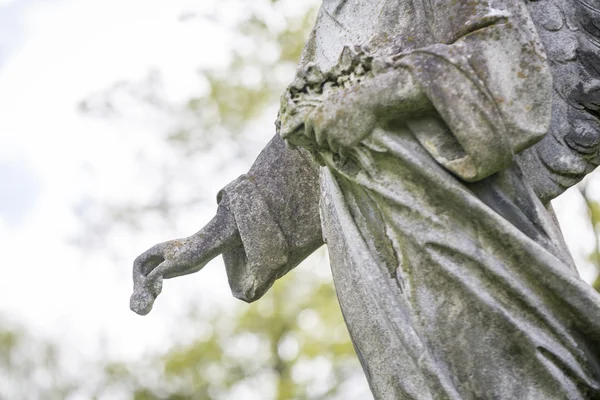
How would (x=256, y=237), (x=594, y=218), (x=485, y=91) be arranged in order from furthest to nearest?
(x=594, y=218) → (x=256, y=237) → (x=485, y=91)

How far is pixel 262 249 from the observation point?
2.62m

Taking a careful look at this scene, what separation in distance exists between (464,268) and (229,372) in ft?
24.5

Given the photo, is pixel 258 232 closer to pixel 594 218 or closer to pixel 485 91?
pixel 485 91

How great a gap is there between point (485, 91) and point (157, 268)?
1.27m

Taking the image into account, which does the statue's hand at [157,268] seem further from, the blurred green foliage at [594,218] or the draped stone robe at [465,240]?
the blurred green foliage at [594,218]

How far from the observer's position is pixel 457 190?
6.53ft

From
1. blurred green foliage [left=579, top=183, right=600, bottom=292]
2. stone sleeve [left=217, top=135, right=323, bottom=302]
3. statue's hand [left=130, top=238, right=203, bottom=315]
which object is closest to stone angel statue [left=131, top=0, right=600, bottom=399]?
stone sleeve [left=217, top=135, right=323, bottom=302]

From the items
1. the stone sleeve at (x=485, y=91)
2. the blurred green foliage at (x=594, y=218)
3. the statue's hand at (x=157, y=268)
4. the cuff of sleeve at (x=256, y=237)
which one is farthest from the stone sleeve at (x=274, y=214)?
the blurred green foliage at (x=594, y=218)

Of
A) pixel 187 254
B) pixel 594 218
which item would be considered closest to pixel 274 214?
pixel 187 254

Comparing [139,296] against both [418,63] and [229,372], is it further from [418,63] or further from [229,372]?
[229,372]

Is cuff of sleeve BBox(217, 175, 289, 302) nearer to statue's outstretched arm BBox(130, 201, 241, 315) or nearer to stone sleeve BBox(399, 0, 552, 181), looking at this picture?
statue's outstretched arm BBox(130, 201, 241, 315)

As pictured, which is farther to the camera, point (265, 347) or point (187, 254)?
point (265, 347)

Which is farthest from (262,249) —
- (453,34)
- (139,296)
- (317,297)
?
(317,297)

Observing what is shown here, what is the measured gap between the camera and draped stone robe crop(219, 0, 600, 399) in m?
1.95
